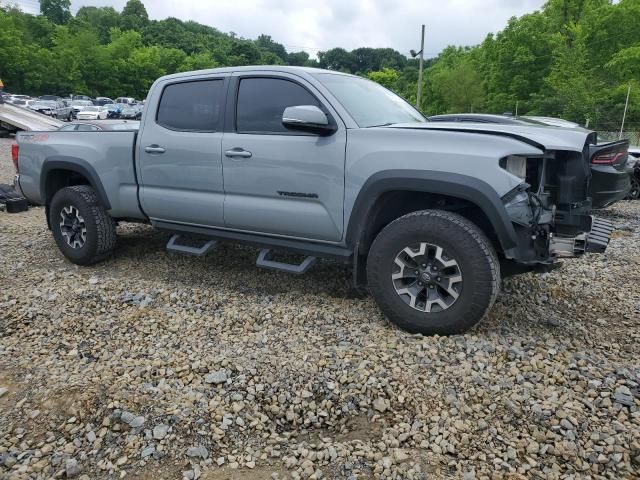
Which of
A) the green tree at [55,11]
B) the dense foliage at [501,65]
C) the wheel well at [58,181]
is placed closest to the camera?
→ the wheel well at [58,181]

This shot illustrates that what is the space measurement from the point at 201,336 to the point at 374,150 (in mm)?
1820

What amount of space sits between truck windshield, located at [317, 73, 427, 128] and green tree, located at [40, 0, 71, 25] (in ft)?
366

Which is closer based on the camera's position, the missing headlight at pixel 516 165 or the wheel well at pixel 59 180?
the missing headlight at pixel 516 165

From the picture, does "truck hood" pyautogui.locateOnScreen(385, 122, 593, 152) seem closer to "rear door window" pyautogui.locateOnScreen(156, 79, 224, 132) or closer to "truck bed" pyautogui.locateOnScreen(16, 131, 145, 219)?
"rear door window" pyautogui.locateOnScreen(156, 79, 224, 132)

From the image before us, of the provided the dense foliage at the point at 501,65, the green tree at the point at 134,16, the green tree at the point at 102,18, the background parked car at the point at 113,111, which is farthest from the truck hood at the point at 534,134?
the green tree at the point at 134,16

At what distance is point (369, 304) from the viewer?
13.7 feet

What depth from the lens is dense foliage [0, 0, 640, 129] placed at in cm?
2581

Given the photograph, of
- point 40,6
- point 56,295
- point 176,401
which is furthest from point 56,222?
point 40,6

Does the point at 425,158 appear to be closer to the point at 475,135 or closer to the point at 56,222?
the point at 475,135

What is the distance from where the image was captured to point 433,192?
11.2 ft

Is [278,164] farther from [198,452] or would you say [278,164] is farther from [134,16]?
[134,16]

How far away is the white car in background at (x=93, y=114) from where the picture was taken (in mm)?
32250

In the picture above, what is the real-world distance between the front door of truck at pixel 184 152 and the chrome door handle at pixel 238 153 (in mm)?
113

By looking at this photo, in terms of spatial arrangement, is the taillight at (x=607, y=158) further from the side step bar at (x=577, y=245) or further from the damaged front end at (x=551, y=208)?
the side step bar at (x=577, y=245)
